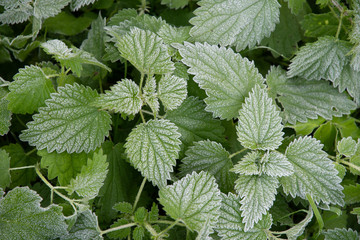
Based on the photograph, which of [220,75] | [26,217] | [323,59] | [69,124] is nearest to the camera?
[26,217]

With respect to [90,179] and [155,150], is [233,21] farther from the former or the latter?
[90,179]

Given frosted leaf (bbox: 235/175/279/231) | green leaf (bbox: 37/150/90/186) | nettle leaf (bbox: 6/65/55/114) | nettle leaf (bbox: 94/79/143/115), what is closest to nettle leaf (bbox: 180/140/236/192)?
frosted leaf (bbox: 235/175/279/231)

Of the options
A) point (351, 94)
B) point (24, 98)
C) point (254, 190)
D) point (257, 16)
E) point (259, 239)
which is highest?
point (257, 16)

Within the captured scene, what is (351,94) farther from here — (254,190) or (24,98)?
(24,98)

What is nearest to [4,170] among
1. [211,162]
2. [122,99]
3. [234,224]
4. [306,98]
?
[122,99]

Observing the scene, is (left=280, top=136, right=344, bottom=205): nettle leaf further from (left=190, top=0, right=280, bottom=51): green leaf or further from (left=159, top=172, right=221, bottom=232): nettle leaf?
(left=190, top=0, right=280, bottom=51): green leaf

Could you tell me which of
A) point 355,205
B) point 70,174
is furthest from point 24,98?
point 355,205

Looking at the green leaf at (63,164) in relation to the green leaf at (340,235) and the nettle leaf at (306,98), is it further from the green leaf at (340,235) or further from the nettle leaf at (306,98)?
the green leaf at (340,235)
